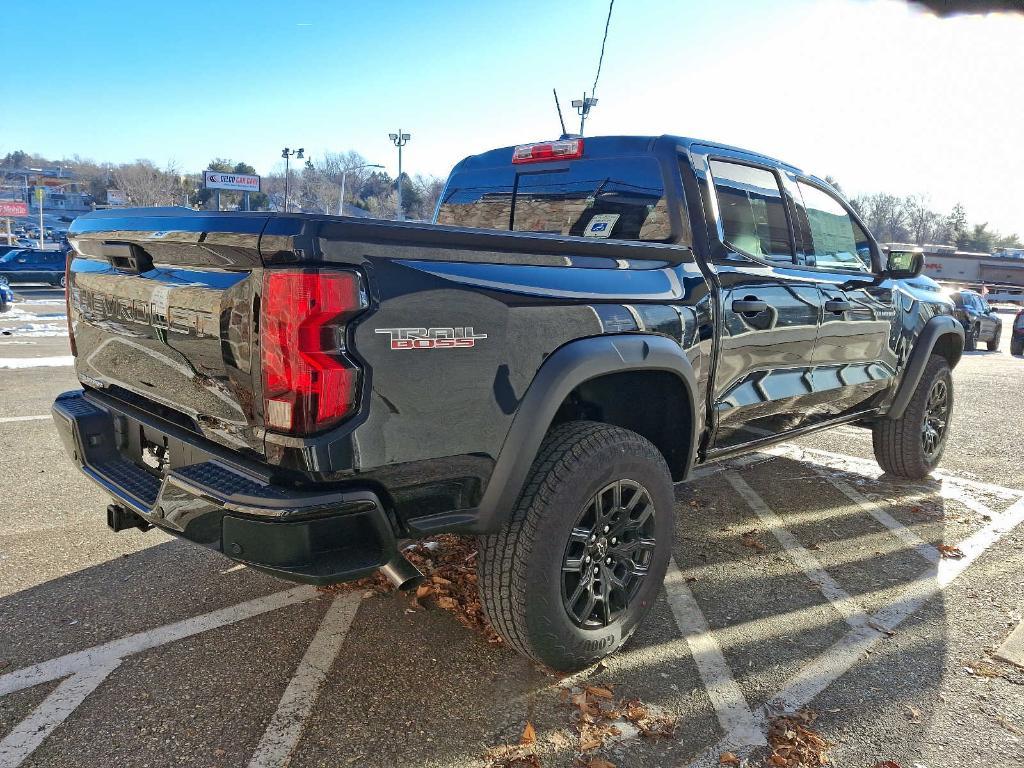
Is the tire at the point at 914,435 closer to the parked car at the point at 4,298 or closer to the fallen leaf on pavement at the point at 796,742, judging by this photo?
the fallen leaf on pavement at the point at 796,742

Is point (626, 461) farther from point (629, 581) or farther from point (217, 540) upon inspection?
point (217, 540)

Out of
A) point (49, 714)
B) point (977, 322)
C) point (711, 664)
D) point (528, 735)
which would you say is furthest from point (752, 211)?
point (977, 322)

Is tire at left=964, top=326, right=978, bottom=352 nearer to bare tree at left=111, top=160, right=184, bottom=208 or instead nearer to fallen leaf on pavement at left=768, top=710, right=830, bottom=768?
fallen leaf on pavement at left=768, top=710, right=830, bottom=768

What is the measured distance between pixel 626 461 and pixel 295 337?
51.2 inches

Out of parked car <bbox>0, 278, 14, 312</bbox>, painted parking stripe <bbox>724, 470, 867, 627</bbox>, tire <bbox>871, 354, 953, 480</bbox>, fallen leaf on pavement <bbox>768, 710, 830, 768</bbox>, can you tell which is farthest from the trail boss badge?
parked car <bbox>0, 278, 14, 312</bbox>

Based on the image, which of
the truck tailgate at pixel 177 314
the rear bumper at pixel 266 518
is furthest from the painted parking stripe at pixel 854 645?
the truck tailgate at pixel 177 314

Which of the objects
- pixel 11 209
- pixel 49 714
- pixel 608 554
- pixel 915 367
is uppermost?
pixel 11 209

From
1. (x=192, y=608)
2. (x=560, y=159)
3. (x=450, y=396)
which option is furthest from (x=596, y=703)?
(x=560, y=159)

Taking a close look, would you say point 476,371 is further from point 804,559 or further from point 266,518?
point 804,559

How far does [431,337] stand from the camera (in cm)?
207

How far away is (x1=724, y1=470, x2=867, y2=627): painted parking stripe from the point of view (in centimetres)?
329

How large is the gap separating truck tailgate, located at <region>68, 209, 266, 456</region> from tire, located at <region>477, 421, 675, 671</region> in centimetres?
91

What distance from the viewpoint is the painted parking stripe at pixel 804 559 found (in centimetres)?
329

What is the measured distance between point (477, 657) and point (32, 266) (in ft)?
80.2
